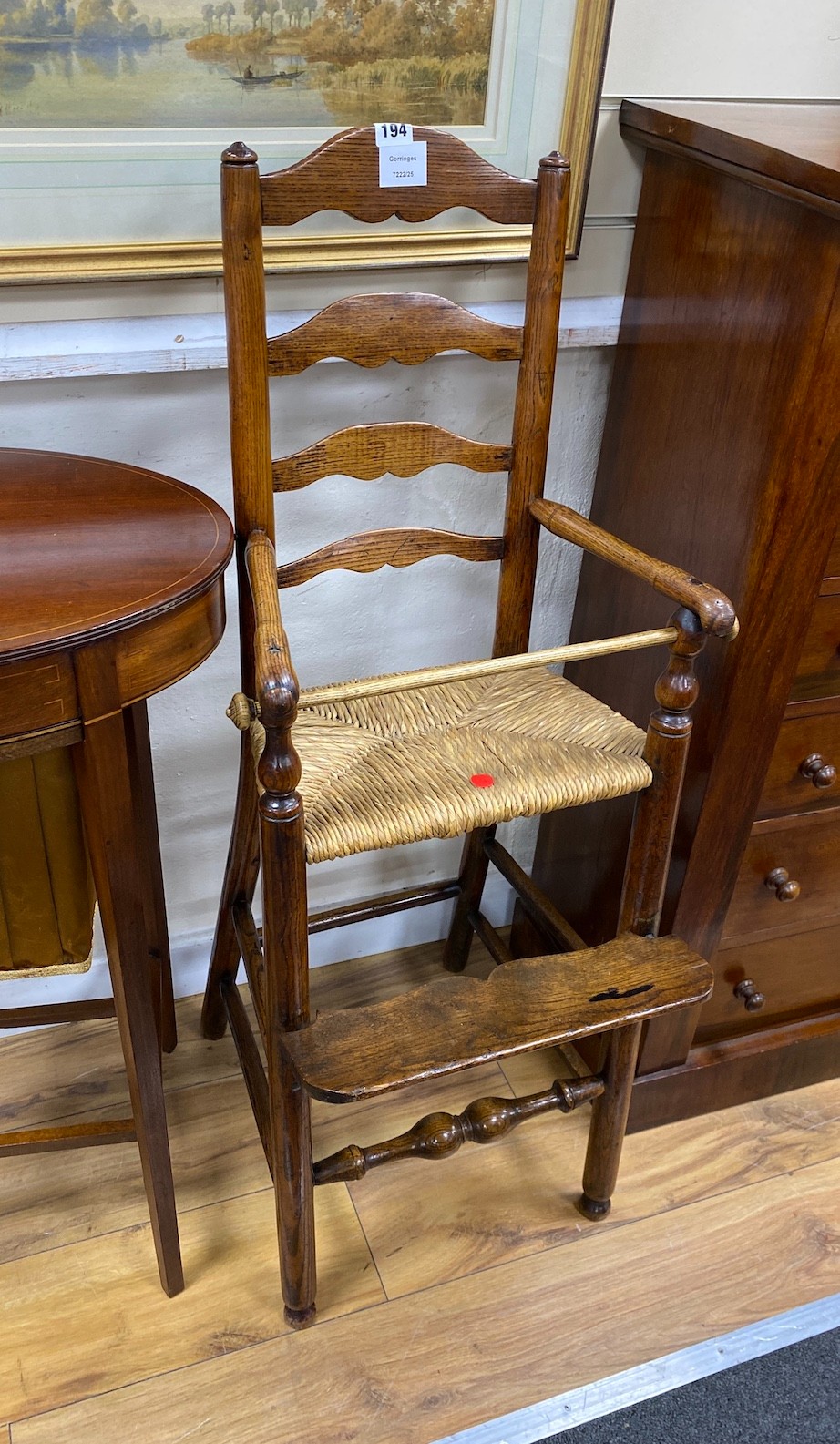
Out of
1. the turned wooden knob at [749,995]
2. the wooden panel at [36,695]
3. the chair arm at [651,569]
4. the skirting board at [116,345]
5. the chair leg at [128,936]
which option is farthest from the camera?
the turned wooden knob at [749,995]

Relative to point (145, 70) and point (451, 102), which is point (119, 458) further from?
point (451, 102)

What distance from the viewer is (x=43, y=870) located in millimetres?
1043

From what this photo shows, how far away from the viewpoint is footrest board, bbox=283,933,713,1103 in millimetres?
1050

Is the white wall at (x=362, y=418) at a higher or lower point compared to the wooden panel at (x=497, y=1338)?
higher

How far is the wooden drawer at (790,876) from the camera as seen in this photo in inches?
52.3

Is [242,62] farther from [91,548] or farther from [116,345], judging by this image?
[91,548]

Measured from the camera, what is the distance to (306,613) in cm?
145

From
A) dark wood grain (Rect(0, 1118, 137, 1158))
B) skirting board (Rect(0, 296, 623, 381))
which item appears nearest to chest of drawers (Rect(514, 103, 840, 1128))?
skirting board (Rect(0, 296, 623, 381))

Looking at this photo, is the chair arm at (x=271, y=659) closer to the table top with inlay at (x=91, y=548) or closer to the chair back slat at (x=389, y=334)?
the table top with inlay at (x=91, y=548)

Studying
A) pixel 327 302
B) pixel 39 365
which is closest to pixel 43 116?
pixel 39 365

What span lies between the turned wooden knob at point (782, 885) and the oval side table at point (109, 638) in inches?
30.1

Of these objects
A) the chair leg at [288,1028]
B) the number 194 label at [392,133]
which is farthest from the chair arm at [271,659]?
the number 194 label at [392,133]

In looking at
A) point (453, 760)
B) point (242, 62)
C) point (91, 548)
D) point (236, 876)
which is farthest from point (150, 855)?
point (242, 62)

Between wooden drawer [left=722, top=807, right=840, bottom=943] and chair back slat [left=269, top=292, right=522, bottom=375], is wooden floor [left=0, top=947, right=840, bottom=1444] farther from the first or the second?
chair back slat [left=269, top=292, right=522, bottom=375]
